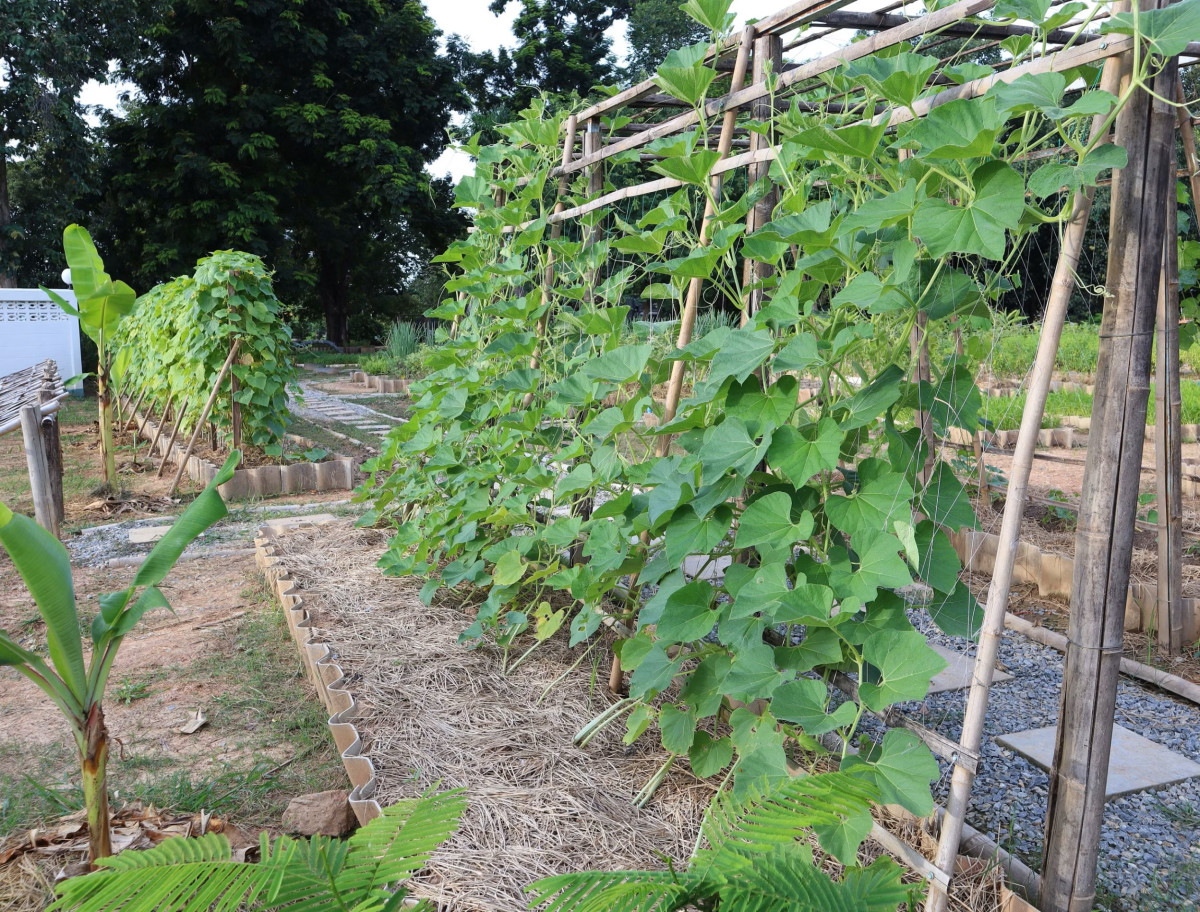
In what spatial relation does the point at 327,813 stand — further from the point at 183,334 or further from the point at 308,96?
the point at 308,96

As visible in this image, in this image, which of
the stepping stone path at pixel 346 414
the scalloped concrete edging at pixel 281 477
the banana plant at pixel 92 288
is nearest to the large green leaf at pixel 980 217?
the banana plant at pixel 92 288

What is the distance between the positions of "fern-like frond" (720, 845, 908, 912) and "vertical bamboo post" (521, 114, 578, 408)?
2.04 meters

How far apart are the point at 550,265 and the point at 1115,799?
2.42 meters

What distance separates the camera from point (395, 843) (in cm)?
118

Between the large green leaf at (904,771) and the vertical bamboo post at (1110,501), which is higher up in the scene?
the vertical bamboo post at (1110,501)

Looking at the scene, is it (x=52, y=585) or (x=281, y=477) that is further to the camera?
(x=281, y=477)

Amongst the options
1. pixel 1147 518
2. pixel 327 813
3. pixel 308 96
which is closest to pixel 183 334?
pixel 327 813

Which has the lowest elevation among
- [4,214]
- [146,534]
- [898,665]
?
[146,534]

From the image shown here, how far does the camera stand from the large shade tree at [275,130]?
16.5 meters

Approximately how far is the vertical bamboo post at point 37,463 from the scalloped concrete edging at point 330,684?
1.29 m

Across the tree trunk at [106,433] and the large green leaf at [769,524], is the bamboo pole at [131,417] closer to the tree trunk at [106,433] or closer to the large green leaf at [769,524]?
the tree trunk at [106,433]

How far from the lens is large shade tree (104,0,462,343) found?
16.5 m

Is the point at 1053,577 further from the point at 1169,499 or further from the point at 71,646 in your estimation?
the point at 71,646

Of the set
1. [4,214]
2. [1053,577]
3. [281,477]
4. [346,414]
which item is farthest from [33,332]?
[1053,577]
